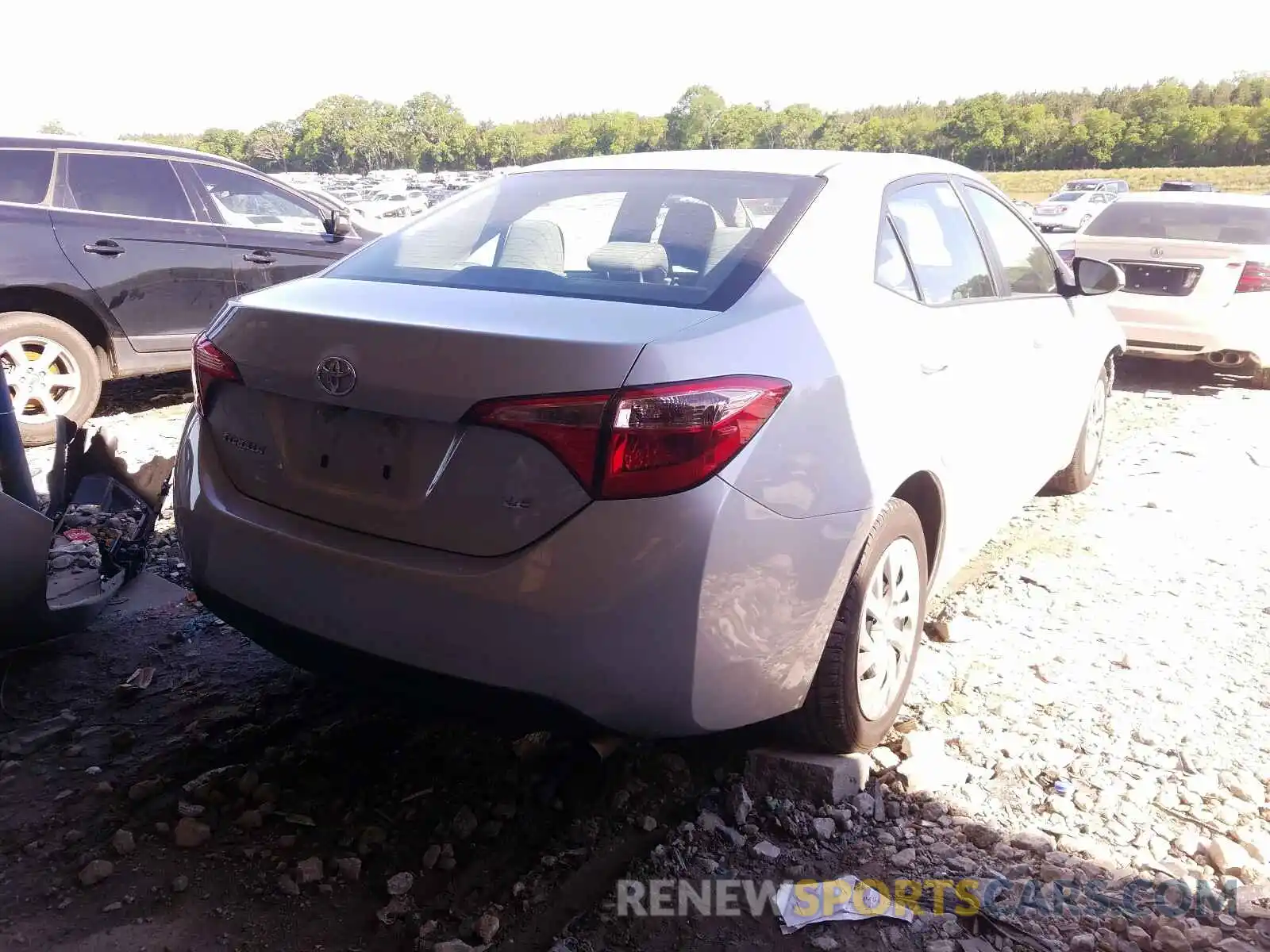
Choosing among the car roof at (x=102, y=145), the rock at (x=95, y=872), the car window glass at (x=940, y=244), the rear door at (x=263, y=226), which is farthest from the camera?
the rear door at (x=263, y=226)

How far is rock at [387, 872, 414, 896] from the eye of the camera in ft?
7.40

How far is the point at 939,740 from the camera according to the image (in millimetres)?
2908

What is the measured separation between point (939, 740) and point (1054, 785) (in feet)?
1.07

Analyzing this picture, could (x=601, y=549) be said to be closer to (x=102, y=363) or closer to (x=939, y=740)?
(x=939, y=740)

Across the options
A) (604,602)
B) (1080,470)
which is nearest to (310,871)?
(604,602)

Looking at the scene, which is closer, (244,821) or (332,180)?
(244,821)

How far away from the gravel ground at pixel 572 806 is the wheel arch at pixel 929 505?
499 mm

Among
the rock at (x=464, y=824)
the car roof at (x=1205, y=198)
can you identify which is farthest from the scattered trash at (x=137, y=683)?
the car roof at (x=1205, y=198)

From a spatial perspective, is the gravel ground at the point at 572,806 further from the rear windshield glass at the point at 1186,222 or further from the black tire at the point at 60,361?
the rear windshield glass at the point at 1186,222

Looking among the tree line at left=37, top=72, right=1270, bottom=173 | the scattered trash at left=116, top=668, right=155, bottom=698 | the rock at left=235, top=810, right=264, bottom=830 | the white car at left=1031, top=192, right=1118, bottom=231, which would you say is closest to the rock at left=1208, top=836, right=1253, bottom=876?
the rock at left=235, top=810, right=264, bottom=830

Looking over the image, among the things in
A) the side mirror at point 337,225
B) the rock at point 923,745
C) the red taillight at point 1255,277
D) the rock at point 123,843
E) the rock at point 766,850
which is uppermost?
the side mirror at point 337,225

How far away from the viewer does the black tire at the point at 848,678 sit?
8.20ft

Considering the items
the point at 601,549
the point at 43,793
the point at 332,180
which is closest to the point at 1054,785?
the point at 601,549

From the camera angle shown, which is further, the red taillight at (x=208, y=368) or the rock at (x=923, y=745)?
the rock at (x=923, y=745)
